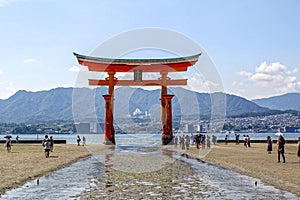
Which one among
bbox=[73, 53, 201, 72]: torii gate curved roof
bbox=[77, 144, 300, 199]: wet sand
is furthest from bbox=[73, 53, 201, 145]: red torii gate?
bbox=[77, 144, 300, 199]: wet sand

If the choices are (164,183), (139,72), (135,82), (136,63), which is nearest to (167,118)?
(135,82)

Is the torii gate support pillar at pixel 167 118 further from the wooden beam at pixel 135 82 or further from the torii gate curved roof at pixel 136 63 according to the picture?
the torii gate curved roof at pixel 136 63

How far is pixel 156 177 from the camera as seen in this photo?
1716 centimetres

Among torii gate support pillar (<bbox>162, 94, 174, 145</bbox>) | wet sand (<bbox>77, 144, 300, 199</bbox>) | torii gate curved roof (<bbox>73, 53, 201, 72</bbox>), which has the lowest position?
wet sand (<bbox>77, 144, 300, 199</bbox>)

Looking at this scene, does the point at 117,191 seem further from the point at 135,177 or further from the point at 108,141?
the point at 108,141

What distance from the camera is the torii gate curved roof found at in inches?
1665

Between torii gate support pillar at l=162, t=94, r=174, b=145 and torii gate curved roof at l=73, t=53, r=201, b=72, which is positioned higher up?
torii gate curved roof at l=73, t=53, r=201, b=72

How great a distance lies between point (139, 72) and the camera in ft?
146

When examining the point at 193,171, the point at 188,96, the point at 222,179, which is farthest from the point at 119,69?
the point at 222,179

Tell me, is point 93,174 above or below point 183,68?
below

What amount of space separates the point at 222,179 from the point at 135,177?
12.3 ft

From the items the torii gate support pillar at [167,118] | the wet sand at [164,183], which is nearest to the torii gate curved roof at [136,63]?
the torii gate support pillar at [167,118]

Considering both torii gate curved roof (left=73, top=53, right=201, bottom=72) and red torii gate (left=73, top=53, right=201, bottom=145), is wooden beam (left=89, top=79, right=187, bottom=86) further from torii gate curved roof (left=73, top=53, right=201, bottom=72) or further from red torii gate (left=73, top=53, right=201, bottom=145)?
torii gate curved roof (left=73, top=53, right=201, bottom=72)

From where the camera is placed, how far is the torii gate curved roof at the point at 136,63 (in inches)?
1665
